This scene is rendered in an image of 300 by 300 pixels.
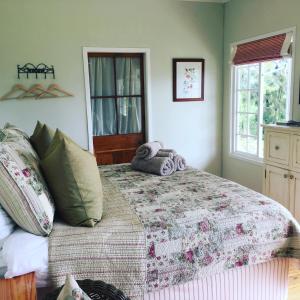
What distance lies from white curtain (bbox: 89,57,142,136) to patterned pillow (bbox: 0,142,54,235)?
253 centimetres

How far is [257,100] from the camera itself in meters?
3.82

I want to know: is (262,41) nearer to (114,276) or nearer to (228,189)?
(228,189)

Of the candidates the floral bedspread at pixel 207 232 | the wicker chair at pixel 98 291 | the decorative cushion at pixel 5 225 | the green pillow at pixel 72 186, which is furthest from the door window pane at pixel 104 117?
the wicker chair at pixel 98 291

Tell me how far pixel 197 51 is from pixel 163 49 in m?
0.49

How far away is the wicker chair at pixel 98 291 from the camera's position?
49.4 inches

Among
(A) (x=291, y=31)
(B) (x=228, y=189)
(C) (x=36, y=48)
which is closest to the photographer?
(B) (x=228, y=189)

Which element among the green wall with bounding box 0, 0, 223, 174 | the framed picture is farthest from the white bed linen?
the framed picture

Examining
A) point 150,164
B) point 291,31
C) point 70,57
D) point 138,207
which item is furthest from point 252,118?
point 138,207

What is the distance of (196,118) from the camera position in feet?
14.2

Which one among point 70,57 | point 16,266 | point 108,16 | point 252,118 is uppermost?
point 108,16

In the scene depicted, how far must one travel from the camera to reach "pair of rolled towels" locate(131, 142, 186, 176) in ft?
8.35

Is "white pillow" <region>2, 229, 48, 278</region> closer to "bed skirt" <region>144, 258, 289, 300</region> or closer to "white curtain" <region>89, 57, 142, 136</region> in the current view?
"bed skirt" <region>144, 258, 289, 300</region>

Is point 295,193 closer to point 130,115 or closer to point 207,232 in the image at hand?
point 207,232

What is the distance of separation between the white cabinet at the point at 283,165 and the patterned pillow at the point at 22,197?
7.06 feet
